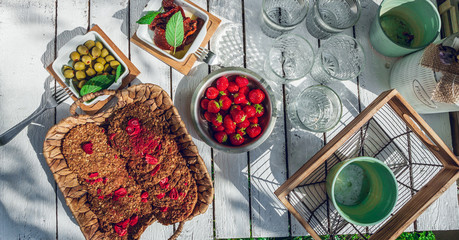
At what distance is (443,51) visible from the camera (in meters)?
1.05

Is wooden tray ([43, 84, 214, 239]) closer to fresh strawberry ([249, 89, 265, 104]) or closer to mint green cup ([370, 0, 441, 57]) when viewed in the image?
fresh strawberry ([249, 89, 265, 104])

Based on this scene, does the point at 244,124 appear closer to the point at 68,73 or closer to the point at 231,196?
the point at 231,196

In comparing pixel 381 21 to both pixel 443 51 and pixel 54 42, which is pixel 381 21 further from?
pixel 54 42

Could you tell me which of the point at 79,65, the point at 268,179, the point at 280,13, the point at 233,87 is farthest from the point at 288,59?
the point at 79,65

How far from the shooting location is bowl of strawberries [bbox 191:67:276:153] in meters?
1.15

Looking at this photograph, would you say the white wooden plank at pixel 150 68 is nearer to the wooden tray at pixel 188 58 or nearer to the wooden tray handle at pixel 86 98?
the wooden tray at pixel 188 58

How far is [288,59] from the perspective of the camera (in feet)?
4.33

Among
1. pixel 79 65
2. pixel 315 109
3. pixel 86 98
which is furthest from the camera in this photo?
pixel 315 109

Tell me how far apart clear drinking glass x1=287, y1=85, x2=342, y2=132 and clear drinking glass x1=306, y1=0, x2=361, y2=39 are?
0.25 meters

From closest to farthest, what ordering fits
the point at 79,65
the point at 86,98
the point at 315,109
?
the point at 86,98
the point at 79,65
the point at 315,109

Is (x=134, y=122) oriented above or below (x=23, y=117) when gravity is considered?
above

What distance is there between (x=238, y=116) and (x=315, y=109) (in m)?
0.37

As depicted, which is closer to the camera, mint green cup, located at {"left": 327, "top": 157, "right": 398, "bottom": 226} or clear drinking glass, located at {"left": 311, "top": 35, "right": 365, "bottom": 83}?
mint green cup, located at {"left": 327, "top": 157, "right": 398, "bottom": 226}

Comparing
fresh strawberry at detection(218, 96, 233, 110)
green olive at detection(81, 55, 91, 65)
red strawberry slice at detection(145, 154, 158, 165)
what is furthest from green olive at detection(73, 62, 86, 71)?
fresh strawberry at detection(218, 96, 233, 110)
